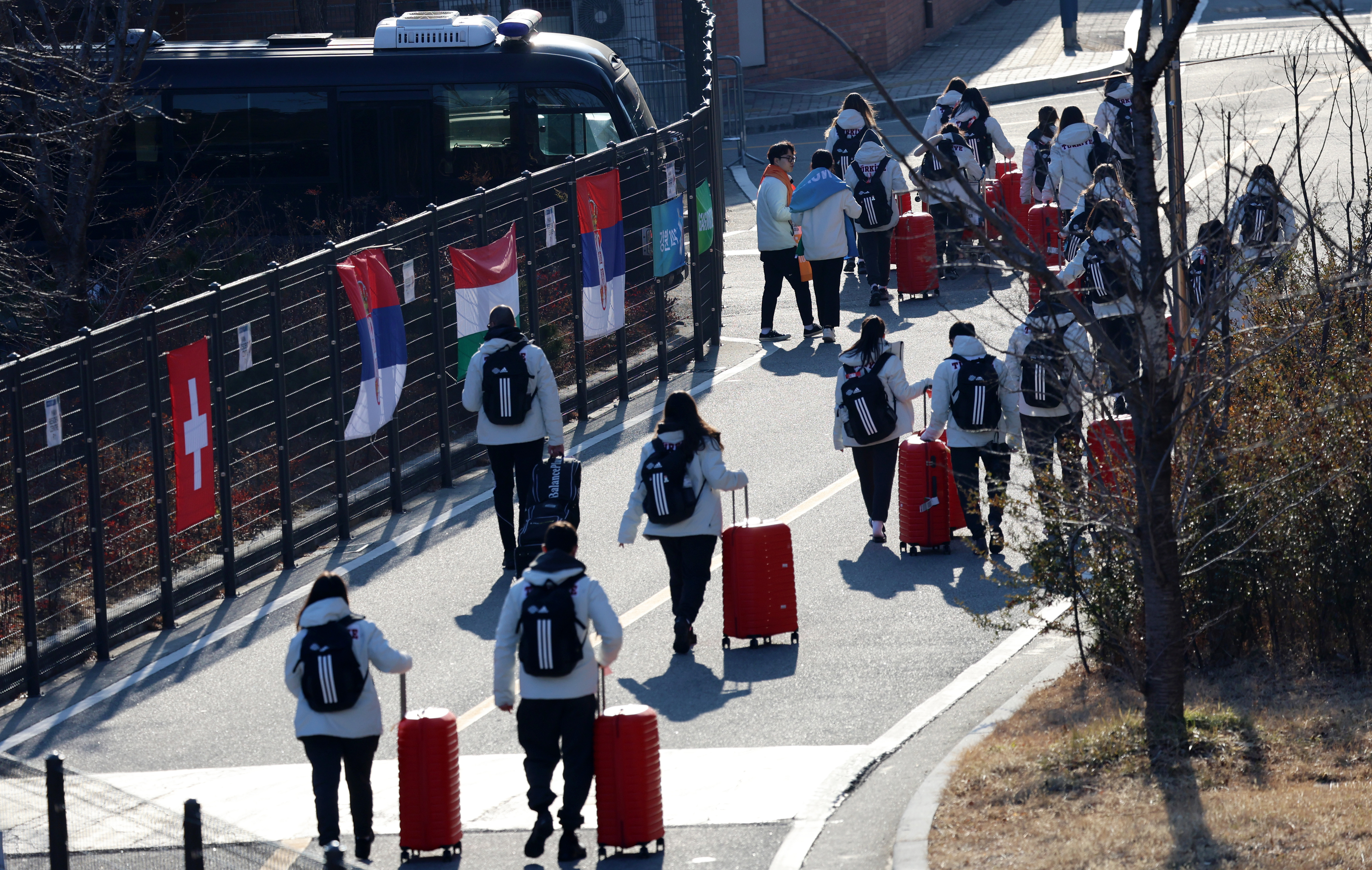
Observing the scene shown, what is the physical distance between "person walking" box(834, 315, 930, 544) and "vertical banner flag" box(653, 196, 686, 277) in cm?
560

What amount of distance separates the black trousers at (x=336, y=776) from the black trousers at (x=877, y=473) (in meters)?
5.26

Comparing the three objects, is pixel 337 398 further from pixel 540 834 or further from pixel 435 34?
pixel 435 34

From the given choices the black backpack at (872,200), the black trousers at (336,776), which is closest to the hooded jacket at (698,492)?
the black trousers at (336,776)

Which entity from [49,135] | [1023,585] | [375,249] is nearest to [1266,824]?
[1023,585]

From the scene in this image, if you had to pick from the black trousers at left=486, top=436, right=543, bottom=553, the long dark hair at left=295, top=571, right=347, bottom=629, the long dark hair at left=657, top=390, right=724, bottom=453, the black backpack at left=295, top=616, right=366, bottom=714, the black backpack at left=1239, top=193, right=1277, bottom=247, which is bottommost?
the black trousers at left=486, top=436, right=543, bottom=553

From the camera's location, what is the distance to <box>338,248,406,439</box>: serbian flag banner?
44.4 feet

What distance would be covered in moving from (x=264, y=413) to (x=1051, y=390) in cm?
659

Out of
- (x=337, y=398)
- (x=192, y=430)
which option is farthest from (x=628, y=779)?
(x=337, y=398)

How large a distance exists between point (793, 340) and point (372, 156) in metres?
6.50

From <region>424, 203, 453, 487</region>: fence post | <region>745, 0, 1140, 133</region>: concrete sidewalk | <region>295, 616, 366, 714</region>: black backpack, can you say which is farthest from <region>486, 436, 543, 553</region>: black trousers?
<region>745, 0, 1140, 133</region>: concrete sidewalk

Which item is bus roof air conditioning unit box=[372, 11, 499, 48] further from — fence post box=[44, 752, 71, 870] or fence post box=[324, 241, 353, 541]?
fence post box=[44, 752, 71, 870]

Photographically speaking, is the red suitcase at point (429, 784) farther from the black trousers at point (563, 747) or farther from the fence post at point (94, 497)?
the fence post at point (94, 497)

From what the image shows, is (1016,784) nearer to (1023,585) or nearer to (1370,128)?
(1023,585)

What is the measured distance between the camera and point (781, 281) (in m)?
18.5
